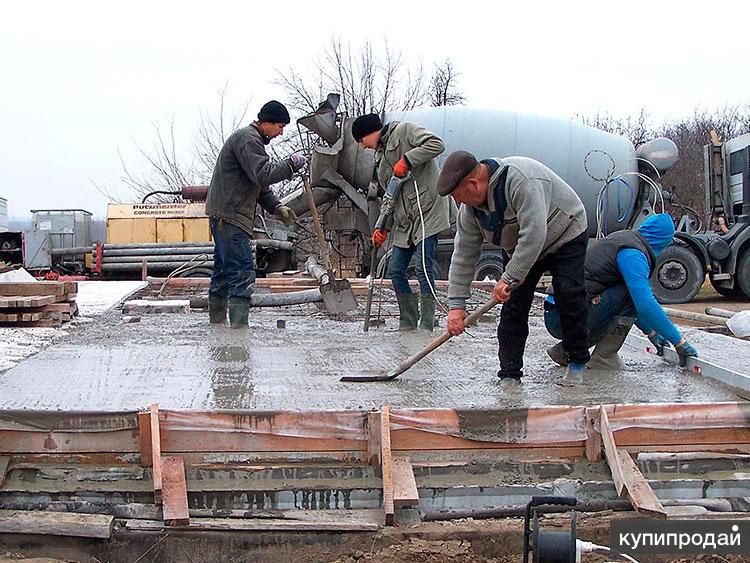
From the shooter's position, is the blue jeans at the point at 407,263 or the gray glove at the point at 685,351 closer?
the gray glove at the point at 685,351

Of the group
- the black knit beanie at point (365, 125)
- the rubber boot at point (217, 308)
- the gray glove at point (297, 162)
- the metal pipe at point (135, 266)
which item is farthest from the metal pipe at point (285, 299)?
the metal pipe at point (135, 266)

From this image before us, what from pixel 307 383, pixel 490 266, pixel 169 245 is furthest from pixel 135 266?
pixel 307 383

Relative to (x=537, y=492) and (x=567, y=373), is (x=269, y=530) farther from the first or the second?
(x=567, y=373)

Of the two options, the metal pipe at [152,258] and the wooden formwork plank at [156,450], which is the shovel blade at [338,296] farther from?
the metal pipe at [152,258]

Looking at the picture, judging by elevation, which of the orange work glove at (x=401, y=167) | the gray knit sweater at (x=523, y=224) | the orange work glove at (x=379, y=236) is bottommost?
the orange work glove at (x=379, y=236)

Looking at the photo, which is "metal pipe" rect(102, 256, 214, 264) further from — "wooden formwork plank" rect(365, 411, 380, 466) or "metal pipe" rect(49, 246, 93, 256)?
"wooden formwork plank" rect(365, 411, 380, 466)

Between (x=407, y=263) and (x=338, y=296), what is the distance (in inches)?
47.7

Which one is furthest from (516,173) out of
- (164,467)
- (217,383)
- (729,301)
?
(729,301)

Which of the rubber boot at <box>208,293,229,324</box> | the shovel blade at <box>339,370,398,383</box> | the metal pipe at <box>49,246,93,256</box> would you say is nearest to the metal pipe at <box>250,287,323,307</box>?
the rubber boot at <box>208,293,229,324</box>

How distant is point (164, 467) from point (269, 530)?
40 cm

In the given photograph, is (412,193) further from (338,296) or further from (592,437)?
(592,437)

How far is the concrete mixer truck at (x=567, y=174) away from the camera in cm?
1184

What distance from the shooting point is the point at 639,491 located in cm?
266

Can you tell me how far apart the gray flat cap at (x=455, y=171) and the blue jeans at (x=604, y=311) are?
0.95 m
